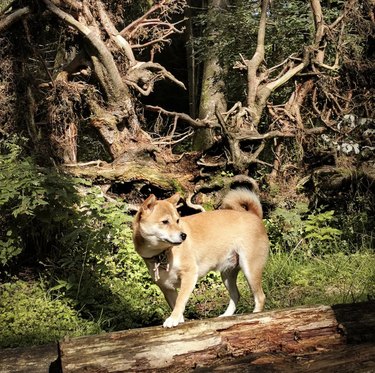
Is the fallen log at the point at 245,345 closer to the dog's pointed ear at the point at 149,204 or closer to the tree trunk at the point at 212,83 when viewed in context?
the dog's pointed ear at the point at 149,204

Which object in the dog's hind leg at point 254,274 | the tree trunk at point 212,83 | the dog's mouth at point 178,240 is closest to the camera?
the dog's mouth at point 178,240

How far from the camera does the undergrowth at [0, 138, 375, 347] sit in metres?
5.89

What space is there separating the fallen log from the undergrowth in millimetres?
1695

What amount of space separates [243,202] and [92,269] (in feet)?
7.25

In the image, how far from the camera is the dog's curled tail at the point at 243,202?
18.9 ft

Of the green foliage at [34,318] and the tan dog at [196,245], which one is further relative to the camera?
the green foliage at [34,318]

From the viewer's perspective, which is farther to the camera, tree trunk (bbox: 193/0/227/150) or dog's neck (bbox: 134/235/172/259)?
tree trunk (bbox: 193/0/227/150)

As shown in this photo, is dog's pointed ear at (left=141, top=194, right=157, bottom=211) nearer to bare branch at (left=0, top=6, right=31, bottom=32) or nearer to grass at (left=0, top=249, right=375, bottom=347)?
grass at (left=0, top=249, right=375, bottom=347)

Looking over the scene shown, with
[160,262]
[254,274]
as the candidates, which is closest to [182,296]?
[160,262]

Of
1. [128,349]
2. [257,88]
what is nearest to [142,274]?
[128,349]

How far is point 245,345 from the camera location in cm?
384

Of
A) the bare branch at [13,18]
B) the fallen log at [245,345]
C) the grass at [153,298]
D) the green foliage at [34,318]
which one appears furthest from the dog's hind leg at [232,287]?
the bare branch at [13,18]

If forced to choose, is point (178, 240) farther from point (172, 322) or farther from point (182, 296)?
point (172, 322)

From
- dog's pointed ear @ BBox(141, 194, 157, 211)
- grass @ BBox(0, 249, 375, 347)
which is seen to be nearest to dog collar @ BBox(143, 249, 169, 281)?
dog's pointed ear @ BBox(141, 194, 157, 211)
